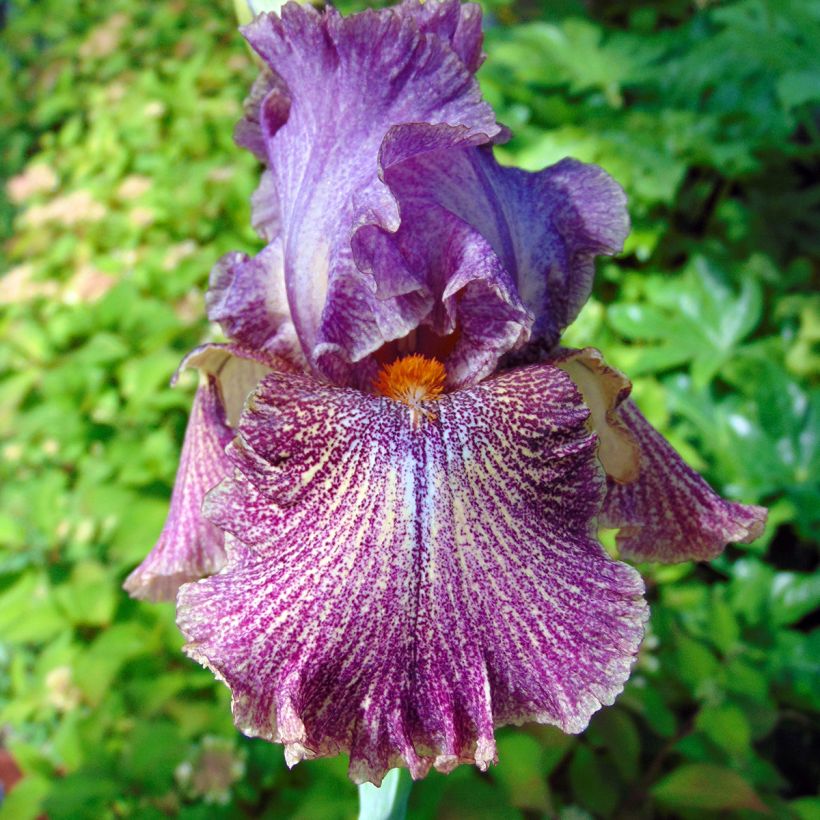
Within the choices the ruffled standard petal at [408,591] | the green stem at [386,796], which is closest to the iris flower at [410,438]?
the ruffled standard petal at [408,591]

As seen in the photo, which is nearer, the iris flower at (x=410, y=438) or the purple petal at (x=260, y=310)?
the iris flower at (x=410, y=438)

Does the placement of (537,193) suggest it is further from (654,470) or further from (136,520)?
(136,520)

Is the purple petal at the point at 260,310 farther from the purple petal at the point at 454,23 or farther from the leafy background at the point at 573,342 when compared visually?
the leafy background at the point at 573,342

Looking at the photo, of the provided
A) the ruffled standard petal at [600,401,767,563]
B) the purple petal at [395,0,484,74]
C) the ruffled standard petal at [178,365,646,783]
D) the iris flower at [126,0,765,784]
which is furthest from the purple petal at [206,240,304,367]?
the ruffled standard petal at [600,401,767,563]

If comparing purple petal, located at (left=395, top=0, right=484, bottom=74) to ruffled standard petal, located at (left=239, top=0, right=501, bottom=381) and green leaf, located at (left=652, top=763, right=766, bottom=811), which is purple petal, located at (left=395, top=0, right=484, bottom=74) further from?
green leaf, located at (left=652, top=763, right=766, bottom=811)

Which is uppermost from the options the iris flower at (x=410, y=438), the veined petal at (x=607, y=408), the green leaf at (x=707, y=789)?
the iris flower at (x=410, y=438)

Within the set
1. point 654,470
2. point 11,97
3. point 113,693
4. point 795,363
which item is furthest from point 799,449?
point 11,97

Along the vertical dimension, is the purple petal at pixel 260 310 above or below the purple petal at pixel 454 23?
below

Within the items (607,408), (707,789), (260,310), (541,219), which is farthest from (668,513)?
(707,789)
